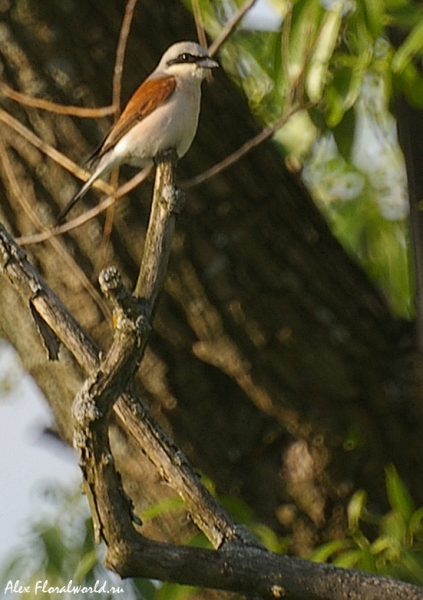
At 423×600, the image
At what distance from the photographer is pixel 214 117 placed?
3.93 m

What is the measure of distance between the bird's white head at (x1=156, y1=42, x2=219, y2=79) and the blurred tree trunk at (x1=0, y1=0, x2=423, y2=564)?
18 cm

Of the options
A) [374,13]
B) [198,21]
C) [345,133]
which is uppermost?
[198,21]

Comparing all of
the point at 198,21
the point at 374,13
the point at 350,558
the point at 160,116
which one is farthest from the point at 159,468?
the point at 198,21

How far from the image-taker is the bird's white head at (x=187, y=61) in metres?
3.67

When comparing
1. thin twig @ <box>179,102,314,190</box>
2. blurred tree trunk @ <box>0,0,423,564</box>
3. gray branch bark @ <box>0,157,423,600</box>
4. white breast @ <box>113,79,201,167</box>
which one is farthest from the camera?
blurred tree trunk @ <box>0,0,423,564</box>

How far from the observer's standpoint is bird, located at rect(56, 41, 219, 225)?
3508 millimetres

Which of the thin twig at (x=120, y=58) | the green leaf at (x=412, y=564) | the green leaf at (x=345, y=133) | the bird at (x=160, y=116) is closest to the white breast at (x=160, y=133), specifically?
the bird at (x=160, y=116)

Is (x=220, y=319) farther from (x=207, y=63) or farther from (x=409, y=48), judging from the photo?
(x=409, y=48)

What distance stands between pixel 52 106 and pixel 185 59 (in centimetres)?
51

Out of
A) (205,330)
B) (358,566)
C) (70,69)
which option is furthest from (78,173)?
(358,566)

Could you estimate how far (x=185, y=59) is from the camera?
371cm

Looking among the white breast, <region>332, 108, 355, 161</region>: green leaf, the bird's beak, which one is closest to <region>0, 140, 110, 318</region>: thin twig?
the white breast

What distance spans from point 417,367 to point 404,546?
0.89 m

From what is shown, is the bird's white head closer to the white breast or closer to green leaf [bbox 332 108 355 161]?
the white breast
